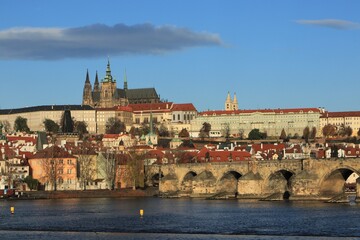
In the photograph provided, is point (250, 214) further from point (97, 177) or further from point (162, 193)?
point (97, 177)

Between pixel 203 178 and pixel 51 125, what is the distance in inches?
4687

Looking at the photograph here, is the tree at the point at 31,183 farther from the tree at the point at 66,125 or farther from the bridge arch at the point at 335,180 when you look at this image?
the tree at the point at 66,125

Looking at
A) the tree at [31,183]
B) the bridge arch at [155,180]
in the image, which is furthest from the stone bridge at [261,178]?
the tree at [31,183]

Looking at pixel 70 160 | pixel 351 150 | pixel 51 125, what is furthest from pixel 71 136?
pixel 70 160

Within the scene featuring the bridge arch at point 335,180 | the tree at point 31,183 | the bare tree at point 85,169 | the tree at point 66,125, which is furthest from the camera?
the tree at point 66,125

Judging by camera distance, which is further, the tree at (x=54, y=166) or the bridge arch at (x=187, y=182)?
the tree at (x=54, y=166)

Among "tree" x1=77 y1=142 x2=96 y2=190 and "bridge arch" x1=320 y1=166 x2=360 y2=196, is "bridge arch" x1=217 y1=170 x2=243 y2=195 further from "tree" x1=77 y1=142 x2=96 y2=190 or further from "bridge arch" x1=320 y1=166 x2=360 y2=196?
"tree" x1=77 y1=142 x2=96 y2=190

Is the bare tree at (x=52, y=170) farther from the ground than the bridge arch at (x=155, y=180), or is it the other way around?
the bare tree at (x=52, y=170)

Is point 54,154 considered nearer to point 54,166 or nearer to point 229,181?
point 54,166

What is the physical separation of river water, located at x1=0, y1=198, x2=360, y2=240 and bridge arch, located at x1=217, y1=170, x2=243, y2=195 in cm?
678

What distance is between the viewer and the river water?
154 ft

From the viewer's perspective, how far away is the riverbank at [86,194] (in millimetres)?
82250

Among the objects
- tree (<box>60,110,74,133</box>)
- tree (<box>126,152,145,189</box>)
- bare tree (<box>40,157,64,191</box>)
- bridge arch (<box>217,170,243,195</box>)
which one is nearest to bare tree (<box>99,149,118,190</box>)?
tree (<box>126,152,145,189</box>)

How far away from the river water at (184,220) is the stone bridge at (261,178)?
8.01 feet
